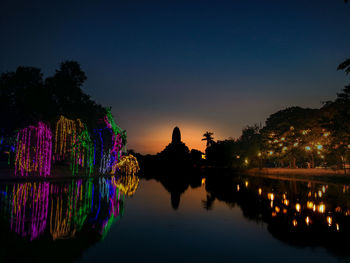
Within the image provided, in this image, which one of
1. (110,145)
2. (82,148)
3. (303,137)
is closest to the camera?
(82,148)

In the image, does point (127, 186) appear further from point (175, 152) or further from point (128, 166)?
point (175, 152)

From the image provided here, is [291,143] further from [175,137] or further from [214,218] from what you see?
[175,137]

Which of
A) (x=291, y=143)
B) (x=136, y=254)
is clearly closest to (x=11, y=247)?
(x=136, y=254)

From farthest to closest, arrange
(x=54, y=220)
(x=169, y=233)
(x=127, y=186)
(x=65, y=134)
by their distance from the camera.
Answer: (x=65, y=134) → (x=127, y=186) → (x=54, y=220) → (x=169, y=233)

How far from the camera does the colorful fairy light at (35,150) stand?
2456 centimetres

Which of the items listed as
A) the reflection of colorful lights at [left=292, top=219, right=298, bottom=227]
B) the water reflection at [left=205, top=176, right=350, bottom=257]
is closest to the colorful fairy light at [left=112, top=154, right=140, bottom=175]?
the water reflection at [left=205, top=176, right=350, bottom=257]

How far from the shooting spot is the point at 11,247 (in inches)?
218

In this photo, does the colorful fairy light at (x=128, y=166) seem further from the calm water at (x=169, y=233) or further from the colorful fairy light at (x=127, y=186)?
the calm water at (x=169, y=233)

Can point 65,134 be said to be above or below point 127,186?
above

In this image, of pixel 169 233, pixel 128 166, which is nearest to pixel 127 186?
pixel 169 233

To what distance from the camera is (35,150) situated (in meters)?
25.3

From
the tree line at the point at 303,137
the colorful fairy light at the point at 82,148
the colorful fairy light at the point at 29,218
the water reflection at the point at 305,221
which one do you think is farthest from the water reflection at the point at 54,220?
the tree line at the point at 303,137

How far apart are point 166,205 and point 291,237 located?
6174 mm

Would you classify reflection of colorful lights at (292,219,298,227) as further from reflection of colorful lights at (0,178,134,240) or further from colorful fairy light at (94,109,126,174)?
colorful fairy light at (94,109,126,174)
